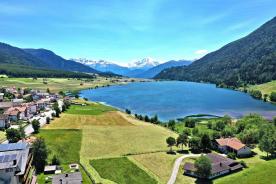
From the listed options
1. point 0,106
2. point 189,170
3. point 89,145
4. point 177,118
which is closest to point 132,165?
point 189,170

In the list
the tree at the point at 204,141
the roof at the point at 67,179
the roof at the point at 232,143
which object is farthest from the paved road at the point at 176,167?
the roof at the point at 67,179

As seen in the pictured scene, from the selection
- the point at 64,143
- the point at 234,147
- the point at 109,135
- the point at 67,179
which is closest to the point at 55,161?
the point at 67,179

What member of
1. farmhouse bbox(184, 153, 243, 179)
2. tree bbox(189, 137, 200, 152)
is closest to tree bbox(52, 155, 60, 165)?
farmhouse bbox(184, 153, 243, 179)

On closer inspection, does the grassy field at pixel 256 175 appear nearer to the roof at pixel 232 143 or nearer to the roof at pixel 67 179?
the roof at pixel 232 143

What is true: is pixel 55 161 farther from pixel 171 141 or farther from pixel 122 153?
pixel 171 141

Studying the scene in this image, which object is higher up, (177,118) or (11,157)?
(11,157)

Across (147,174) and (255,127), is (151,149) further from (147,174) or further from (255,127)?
(255,127)
